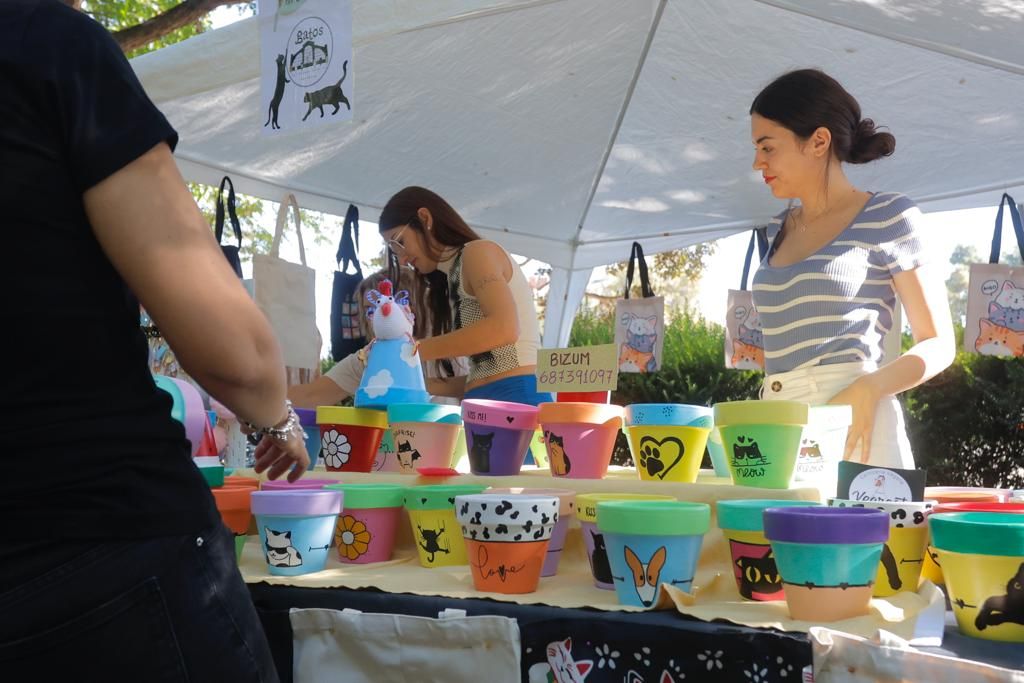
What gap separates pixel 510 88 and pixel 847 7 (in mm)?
1201

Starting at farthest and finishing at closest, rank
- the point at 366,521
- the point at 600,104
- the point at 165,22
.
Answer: the point at 165,22 → the point at 600,104 → the point at 366,521

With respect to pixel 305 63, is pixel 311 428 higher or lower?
lower

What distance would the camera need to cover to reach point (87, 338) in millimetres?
669

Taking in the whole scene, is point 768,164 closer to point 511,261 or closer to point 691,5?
point 511,261

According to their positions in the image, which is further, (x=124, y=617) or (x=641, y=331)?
(x=641, y=331)

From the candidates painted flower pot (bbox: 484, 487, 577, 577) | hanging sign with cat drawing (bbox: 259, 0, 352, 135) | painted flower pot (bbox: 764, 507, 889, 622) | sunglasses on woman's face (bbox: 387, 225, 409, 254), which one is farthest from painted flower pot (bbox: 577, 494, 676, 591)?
sunglasses on woman's face (bbox: 387, 225, 409, 254)

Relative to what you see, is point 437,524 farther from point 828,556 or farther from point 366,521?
point 828,556

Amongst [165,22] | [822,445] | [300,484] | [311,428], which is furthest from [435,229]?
[165,22]

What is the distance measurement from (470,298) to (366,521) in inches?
40.8

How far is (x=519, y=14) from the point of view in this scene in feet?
9.16

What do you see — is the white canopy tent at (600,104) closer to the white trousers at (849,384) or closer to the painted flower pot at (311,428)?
the painted flower pot at (311,428)

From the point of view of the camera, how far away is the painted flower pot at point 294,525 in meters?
1.29

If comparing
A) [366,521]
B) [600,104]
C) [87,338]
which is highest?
[600,104]

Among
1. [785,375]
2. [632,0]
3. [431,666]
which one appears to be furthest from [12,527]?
[632,0]
